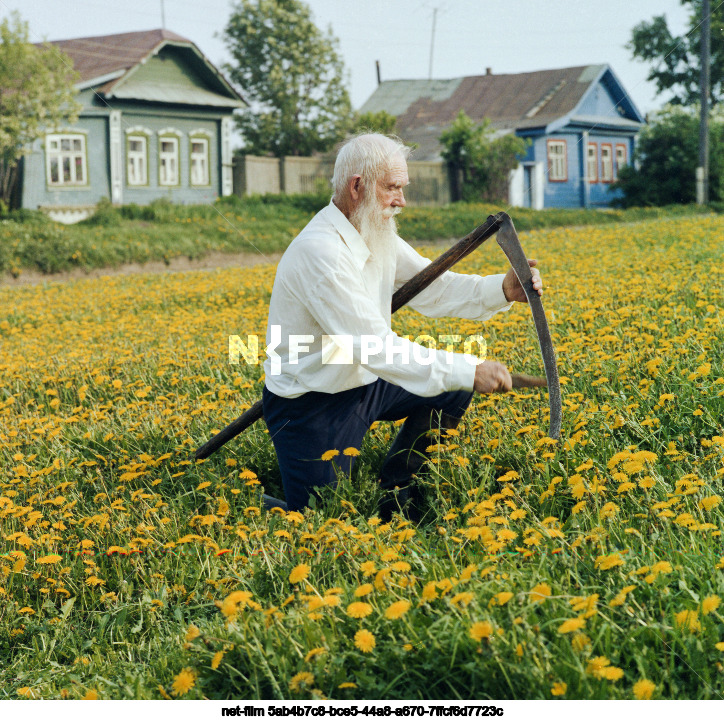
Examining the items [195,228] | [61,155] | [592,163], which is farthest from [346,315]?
[61,155]

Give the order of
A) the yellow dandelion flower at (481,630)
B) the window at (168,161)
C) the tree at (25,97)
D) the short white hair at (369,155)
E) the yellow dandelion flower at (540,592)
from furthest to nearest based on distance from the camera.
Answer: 1. the tree at (25,97)
2. the window at (168,161)
3. the short white hair at (369,155)
4. the yellow dandelion flower at (540,592)
5. the yellow dandelion flower at (481,630)

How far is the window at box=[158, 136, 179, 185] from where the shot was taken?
3.59m

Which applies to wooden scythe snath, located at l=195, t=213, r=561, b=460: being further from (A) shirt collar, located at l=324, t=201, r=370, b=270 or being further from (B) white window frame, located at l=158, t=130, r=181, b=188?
(B) white window frame, located at l=158, t=130, r=181, b=188

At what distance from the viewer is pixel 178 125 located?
4.19m

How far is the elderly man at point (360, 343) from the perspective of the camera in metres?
2.82

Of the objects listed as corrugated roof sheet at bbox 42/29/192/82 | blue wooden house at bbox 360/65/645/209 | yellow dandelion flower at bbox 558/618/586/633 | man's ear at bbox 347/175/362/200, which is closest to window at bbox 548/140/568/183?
blue wooden house at bbox 360/65/645/209

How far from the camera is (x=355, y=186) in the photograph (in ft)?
9.43

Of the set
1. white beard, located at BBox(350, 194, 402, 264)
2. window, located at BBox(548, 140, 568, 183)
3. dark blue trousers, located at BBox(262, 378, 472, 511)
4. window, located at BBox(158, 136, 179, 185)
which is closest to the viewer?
window, located at BBox(548, 140, 568, 183)

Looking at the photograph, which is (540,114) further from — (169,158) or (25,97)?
(25,97)

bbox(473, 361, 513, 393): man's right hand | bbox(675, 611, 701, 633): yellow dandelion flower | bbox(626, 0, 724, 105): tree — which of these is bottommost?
bbox(675, 611, 701, 633): yellow dandelion flower

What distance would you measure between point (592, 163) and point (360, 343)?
1.00m

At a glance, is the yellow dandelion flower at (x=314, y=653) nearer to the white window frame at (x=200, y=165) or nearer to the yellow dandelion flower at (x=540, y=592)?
the yellow dandelion flower at (x=540, y=592)

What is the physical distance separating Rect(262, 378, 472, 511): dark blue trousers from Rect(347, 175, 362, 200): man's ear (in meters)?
0.78

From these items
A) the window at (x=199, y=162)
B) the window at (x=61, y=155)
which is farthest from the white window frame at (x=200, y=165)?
the window at (x=61, y=155)
